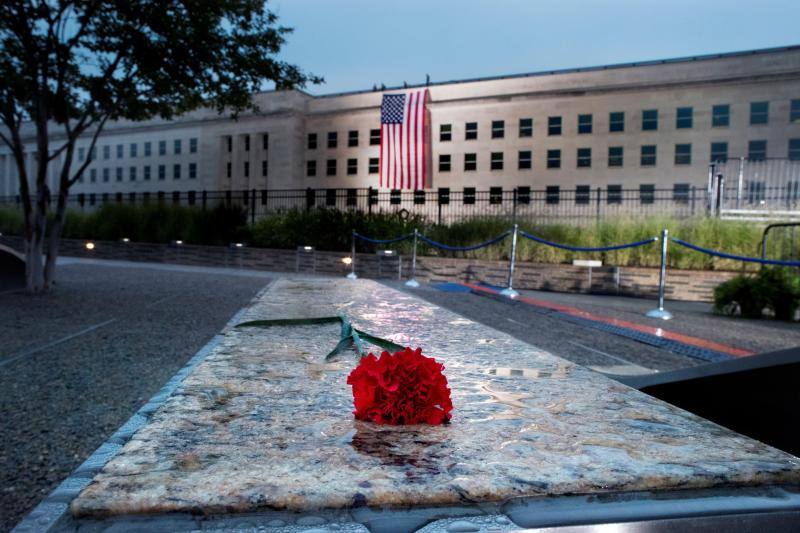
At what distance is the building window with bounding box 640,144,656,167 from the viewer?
140 feet

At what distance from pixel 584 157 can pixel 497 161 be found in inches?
266

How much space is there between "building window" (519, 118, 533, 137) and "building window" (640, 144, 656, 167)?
8295mm

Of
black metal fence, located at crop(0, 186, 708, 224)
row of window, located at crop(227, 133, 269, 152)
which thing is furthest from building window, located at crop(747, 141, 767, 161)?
row of window, located at crop(227, 133, 269, 152)

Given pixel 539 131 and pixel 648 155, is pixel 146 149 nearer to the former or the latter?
pixel 539 131

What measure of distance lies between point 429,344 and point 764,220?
1846cm

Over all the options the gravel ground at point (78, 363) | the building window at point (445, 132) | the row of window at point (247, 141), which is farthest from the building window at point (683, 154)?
the gravel ground at point (78, 363)

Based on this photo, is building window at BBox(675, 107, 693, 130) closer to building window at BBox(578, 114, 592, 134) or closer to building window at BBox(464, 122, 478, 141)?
building window at BBox(578, 114, 592, 134)

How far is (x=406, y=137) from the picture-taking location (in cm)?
2950

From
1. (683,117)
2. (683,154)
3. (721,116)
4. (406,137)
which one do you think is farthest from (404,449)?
(683,154)

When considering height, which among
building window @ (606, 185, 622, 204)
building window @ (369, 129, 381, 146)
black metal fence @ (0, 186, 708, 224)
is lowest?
black metal fence @ (0, 186, 708, 224)

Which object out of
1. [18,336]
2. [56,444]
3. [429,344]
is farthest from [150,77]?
[429,344]

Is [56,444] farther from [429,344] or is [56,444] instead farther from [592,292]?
[592,292]

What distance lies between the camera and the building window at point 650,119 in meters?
42.1

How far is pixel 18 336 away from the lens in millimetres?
7164
